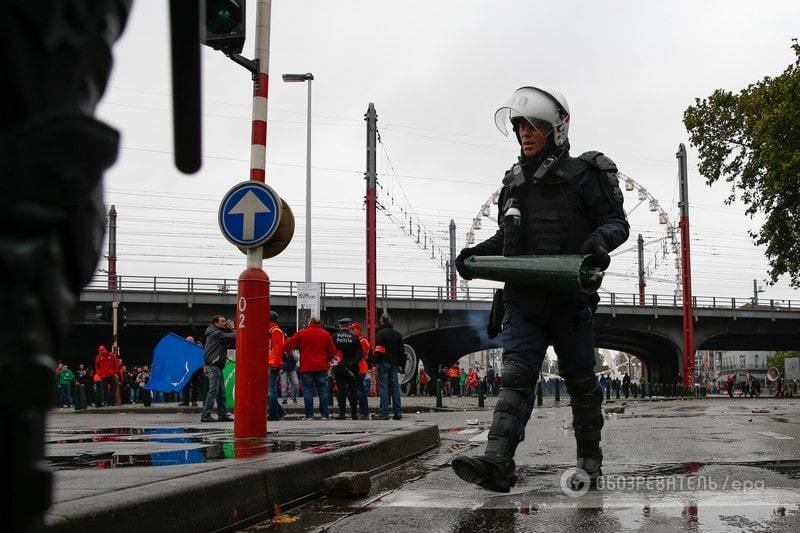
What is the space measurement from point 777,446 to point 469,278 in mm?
3640

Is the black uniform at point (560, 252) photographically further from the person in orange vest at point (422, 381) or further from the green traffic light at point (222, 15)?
the person in orange vest at point (422, 381)

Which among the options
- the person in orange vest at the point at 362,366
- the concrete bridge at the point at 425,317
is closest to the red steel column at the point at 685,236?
the concrete bridge at the point at 425,317

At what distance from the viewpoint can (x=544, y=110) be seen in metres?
4.68

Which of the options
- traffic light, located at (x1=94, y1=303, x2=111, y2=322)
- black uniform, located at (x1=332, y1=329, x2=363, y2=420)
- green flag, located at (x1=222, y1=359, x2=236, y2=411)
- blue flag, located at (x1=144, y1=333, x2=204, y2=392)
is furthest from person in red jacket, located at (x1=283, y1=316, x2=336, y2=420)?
traffic light, located at (x1=94, y1=303, x2=111, y2=322)

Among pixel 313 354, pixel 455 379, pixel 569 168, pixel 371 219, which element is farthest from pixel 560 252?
pixel 455 379

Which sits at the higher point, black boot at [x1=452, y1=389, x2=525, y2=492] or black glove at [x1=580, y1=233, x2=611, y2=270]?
black glove at [x1=580, y1=233, x2=611, y2=270]

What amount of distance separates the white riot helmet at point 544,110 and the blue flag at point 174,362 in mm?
15520

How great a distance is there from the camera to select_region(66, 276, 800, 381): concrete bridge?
4647 cm

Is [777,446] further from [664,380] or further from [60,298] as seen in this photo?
[664,380]

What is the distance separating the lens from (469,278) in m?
4.82

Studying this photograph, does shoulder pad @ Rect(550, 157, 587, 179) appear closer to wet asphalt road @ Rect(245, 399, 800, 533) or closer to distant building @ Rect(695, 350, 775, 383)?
wet asphalt road @ Rect(245, 399, 800, 533)

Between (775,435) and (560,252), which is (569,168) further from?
(775,435)

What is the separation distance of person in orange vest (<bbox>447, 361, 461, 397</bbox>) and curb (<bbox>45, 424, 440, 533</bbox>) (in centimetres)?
4006

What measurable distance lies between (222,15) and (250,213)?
5.36 ft
